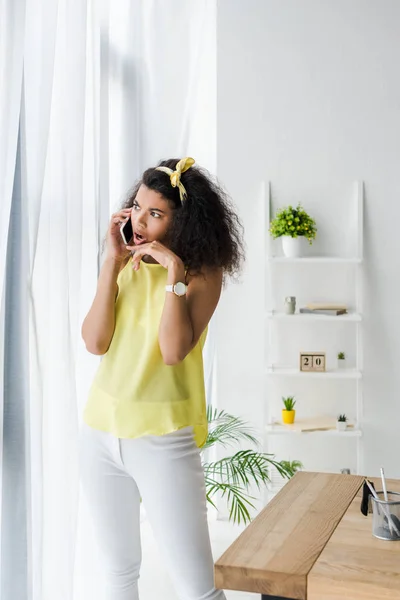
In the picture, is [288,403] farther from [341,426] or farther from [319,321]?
[319,321]

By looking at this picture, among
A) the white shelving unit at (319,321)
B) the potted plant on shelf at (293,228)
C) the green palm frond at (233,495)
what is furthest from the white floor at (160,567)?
the potted plant on shelf at (293,228)

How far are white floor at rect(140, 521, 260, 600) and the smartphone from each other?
1614mm

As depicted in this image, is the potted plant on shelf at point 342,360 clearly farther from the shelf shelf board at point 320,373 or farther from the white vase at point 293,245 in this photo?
the white vase at point 293,245

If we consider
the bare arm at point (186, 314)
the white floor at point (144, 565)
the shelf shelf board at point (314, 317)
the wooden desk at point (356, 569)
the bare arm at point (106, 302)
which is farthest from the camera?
the shelf shelf board at point (314, 317)

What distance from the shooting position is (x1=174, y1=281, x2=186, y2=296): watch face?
1689mm

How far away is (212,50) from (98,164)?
164 cm

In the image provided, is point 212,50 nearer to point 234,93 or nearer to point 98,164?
point 234,93

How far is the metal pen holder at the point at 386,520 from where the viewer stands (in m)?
1.40

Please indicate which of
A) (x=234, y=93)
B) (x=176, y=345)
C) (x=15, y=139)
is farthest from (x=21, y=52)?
(x=234, y=93)

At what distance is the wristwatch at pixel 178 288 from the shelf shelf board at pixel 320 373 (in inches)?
76.1

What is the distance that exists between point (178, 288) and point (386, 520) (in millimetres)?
674

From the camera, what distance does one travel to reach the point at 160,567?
310cm

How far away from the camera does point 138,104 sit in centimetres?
282

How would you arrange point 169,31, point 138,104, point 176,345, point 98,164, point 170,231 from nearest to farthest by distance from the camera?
point 176,345 < point 170,231 < point 98,164 < point 138,104 < point 169,31
